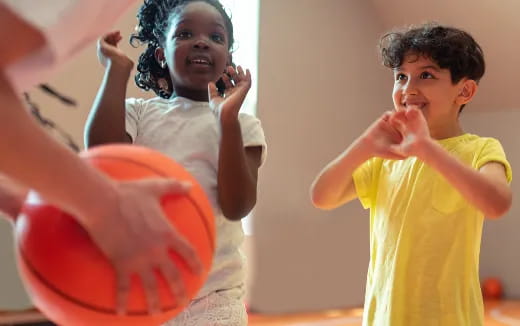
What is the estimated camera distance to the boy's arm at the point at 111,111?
136cm

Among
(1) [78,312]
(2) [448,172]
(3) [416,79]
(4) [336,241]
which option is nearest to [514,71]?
(4) [336,241]

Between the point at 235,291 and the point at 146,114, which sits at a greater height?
the point at 146,114

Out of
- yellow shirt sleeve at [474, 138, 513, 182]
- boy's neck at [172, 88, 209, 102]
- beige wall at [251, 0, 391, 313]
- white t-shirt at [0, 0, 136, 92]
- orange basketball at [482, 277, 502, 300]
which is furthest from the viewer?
orange basketball at [482, 277, 502, 300]

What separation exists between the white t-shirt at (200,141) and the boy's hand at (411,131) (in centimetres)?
33

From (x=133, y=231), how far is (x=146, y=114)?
2.87 ft

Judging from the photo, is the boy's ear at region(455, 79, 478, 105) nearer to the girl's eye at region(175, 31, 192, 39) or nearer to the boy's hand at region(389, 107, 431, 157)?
the boy's hand at region(389, 107, 431, 157)

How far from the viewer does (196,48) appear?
4.90 ft

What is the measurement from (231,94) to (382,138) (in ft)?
1.27

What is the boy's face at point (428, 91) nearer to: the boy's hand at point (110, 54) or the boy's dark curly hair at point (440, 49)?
the boy's dark curly hair at point (440, 49)

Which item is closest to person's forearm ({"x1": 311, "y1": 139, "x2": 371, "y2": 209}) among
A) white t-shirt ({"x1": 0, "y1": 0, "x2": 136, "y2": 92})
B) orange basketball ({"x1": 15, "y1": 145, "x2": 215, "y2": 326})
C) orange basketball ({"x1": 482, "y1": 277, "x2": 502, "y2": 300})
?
orange basketball ({"x1": 15, "y1": 145, "x2": 215, "y2": 326})

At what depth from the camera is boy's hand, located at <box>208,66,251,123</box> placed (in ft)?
4.35

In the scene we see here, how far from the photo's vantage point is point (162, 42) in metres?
1.67

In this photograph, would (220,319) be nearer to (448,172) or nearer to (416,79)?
(448,172)

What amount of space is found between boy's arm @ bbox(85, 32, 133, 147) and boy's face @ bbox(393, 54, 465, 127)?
2.31ft
